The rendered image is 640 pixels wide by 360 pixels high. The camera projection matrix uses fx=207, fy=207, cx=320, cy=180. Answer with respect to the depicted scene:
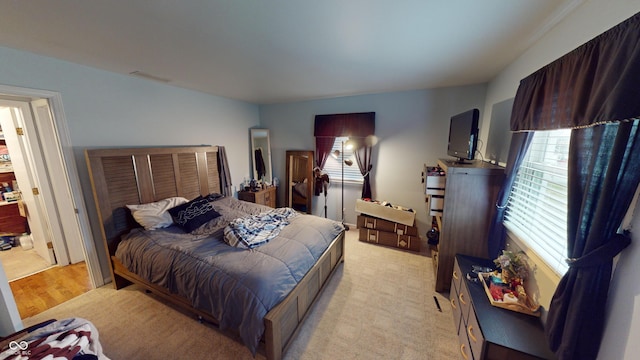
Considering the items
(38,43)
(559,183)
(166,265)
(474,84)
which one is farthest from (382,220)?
(38,43)

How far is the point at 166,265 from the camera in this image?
74.2 inches

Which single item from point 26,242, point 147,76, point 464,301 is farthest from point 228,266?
point 26,242

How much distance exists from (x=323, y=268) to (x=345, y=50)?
2.20 meters

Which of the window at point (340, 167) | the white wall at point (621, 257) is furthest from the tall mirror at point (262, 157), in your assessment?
the white wall at point (621, 257)

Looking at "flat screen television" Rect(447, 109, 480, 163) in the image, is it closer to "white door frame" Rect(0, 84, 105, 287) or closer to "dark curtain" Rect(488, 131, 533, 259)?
"dark curtain" Rect(488, 131, 533, 259)

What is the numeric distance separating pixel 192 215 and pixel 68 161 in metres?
1.31

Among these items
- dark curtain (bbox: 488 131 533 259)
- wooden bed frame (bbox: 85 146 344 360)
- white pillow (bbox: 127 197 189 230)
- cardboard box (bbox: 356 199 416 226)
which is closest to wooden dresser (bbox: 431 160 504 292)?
dark curtain (bbox: 488 131 533 259)

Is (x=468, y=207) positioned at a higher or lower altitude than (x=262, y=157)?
lower

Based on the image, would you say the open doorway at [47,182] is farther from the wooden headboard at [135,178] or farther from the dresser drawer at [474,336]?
the dresser drawer at [474,336]

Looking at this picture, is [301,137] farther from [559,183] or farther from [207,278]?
[559,183]

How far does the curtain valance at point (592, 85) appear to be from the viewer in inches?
31.9

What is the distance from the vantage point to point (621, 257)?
3.01 ft

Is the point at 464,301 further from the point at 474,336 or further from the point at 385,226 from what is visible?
the point at 385,226

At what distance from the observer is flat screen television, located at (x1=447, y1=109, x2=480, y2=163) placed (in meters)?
2.02
